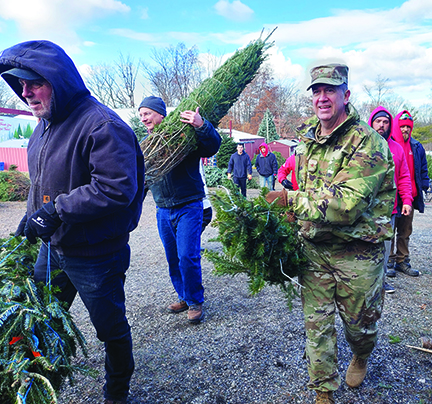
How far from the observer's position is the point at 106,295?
229 cm

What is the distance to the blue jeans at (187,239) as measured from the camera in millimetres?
3699

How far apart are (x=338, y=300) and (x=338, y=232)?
53 cm

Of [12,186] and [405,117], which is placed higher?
[405,117]

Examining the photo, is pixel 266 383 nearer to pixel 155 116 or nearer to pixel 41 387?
pixel 41 387

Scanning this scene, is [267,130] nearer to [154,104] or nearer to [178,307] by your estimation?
[154,104]

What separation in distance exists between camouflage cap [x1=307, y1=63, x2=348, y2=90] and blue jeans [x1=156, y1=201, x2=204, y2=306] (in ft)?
6.27

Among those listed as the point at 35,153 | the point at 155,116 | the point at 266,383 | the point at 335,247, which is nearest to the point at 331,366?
the point at 266,383

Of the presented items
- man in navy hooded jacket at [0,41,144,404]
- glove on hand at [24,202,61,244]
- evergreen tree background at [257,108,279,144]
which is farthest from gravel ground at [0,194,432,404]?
evergreen tree background at [257,108,279,144]

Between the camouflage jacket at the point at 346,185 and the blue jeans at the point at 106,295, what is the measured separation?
4.25 feet

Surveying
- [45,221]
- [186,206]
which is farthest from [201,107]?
[45,221]

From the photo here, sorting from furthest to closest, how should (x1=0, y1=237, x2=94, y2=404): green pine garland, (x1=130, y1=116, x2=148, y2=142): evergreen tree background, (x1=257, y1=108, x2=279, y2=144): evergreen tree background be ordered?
(x1=257, y1=108, x2=279, y2=144): evergreen tree background, (x1=130, y1=116, x2=148, y2=142): evergreen tree background, (x1=0, y1=237, x2=94, y2=404): green pine garland

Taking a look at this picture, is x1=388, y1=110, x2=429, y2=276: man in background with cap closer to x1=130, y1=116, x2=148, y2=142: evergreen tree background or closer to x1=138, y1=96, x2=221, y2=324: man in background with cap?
x1=138, y1=96, x2=221, y2=324: man in background with cap

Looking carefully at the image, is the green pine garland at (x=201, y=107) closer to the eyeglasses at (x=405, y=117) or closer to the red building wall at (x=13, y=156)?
the eyeglasses at (x=405, y=117)

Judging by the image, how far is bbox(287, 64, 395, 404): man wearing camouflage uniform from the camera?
7.30 feet
